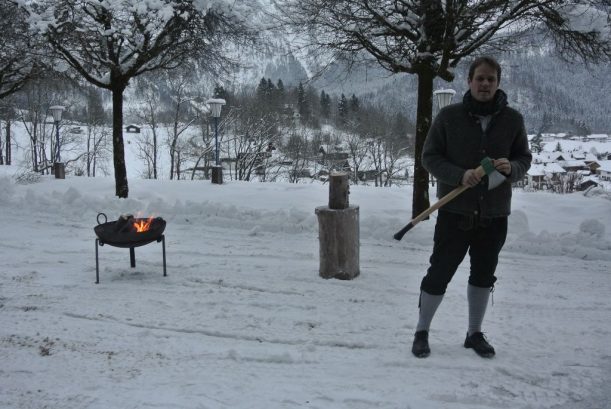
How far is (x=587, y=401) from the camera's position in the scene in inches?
114

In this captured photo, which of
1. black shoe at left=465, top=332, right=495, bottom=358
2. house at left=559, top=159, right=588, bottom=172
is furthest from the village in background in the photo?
black shoe at left=465, top=332, right=495, bottom=358

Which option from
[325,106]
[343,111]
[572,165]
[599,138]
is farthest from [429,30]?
[599,138]

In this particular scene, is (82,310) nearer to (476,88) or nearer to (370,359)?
(370,359)

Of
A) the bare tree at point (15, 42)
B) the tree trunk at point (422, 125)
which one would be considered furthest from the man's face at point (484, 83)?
the bare tree at point (15, 42)

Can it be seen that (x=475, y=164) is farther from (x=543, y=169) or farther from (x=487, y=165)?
(x=543, y=169)

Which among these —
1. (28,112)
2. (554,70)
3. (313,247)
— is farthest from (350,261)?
(28,112)

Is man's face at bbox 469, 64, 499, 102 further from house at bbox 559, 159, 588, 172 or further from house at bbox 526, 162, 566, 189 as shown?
house at bbox 559, 159, 588, 172

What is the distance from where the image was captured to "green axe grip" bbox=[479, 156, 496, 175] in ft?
9.94

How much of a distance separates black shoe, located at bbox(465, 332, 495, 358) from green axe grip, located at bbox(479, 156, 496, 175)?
4.22ft

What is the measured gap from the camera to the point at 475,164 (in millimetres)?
3205

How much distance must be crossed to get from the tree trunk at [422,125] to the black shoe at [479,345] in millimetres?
5157

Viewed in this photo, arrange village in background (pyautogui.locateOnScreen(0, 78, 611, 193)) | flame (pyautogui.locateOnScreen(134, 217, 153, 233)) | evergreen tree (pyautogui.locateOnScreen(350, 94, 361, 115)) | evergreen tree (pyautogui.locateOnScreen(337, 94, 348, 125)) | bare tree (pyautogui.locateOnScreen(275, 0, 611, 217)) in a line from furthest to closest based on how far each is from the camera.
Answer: evergreen tree (pyautogui.locateOnScreen(350, 94, 361, 115))
evergreen tree (pyautogui.locateOnScreen(337, 94, 348, 125))
village in background (pyautogui.locateOnScreen(0, 78, 611, 193))
bare tree (pyautogui.locateOnScreen(275, 0, 611, 217))
flame (pyautogui.locateOnScreen(134, 217, 153, 233))

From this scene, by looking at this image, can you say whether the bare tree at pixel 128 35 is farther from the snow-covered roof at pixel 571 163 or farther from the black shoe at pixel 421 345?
the snow-covered roof at pixel 571 163

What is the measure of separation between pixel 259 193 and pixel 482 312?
8.49 metres
